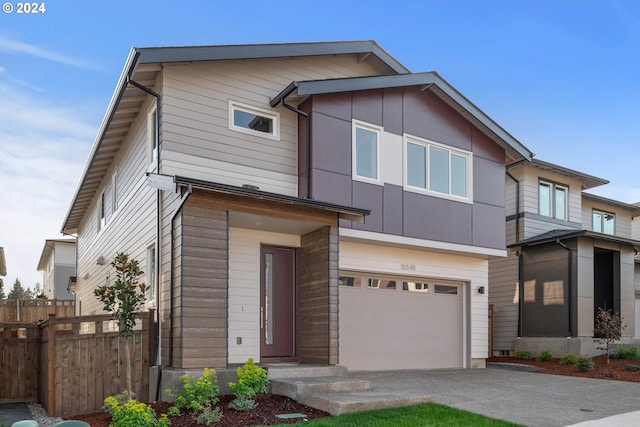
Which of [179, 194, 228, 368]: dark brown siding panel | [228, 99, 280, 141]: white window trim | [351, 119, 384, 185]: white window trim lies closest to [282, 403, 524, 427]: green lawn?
[179, 194, 228, 368]: dark brown siding panel

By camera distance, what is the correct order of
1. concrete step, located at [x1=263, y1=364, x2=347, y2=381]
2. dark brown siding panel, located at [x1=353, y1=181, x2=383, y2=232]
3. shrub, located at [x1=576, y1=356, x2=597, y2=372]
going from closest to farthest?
1. concrete step, located at [x1=263, y1=364, x2=347, y2=381]
2. dark brown siding panel, located at [x1=353, y1=181, x2=383, y2=232]
3. shrub, located at [x1=576, y1=356, x2=597, y2=372]

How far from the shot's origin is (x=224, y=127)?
35.9 feet

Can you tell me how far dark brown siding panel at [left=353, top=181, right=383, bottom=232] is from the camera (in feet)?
39.6

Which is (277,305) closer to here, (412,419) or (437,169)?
(412,419)

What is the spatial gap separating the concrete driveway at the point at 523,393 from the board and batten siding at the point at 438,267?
5.49 ft

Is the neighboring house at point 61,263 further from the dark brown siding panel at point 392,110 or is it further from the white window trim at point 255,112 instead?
the dark brown siding panel at point 392,110

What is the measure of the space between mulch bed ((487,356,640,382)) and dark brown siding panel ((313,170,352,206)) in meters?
6.66

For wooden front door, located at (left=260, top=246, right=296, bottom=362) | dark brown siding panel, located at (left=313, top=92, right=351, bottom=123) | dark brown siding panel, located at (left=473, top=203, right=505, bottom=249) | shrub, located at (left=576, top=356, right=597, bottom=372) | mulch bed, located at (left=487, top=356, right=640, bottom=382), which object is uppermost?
dark brown siding panel, located at (left=313, top=92, right=351, bottom=123)

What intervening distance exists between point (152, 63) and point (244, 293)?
14.7 ft

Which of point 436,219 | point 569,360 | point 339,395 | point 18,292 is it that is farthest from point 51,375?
point 18,292

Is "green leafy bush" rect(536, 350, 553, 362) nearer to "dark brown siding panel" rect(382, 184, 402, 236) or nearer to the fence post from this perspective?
"dark brown siding panel" rect(382, 184, 402, 236)

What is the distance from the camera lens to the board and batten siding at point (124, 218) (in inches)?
458

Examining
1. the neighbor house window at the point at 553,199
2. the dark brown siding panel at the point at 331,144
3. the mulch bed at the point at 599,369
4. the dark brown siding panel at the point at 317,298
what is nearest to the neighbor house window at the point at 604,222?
the neighbor house window at the point at 553,199

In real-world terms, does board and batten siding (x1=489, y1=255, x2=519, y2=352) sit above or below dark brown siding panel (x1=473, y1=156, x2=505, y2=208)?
below
